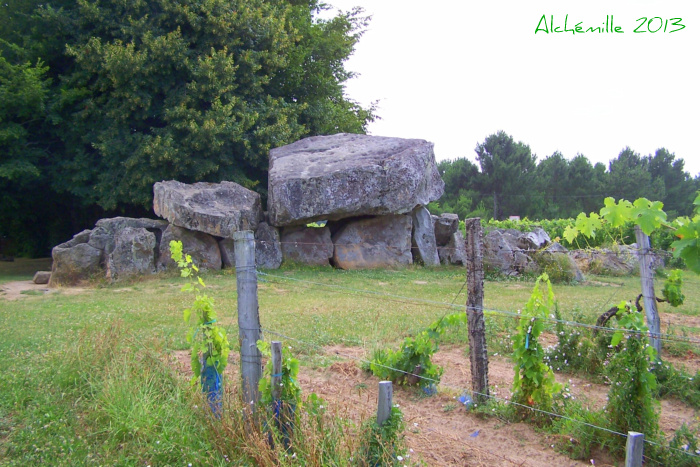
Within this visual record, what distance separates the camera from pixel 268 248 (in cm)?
1452

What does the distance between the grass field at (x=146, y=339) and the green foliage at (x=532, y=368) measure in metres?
0.81

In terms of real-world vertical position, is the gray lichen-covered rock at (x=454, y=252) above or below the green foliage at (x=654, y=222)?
below

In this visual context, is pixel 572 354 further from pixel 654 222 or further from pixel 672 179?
pixel 672 179

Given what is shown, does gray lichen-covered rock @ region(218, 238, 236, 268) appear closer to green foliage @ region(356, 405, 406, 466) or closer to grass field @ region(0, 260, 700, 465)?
grass field @ region(0, 260, 700, 465)

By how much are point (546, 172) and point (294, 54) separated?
23716 millimetres

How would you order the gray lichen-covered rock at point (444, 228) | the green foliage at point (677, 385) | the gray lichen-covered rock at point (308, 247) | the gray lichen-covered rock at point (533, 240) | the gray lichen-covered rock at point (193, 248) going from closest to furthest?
the green foliage at point (677, 385), the gray lichen-covered rock at point (193, 248), the gray lichen-covered rock at point (308, 247), the gray lichen-covered rock at point (533, 240), the gray lichen-covered rock at point (444, 228)

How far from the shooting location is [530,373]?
412 centimetres

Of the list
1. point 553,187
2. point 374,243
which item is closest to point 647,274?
point 374,243

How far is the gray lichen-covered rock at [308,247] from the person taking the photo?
14906mm

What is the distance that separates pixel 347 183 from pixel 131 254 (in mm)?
5417

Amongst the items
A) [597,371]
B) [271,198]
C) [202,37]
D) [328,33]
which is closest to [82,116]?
[202,37]

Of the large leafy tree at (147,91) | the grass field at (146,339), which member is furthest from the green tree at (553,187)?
the grass field at (146,339)

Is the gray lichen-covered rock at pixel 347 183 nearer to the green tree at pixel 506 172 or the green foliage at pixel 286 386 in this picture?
the green foliage at pixel 286 386

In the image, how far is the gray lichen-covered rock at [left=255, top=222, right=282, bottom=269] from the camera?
1432 centimetres
